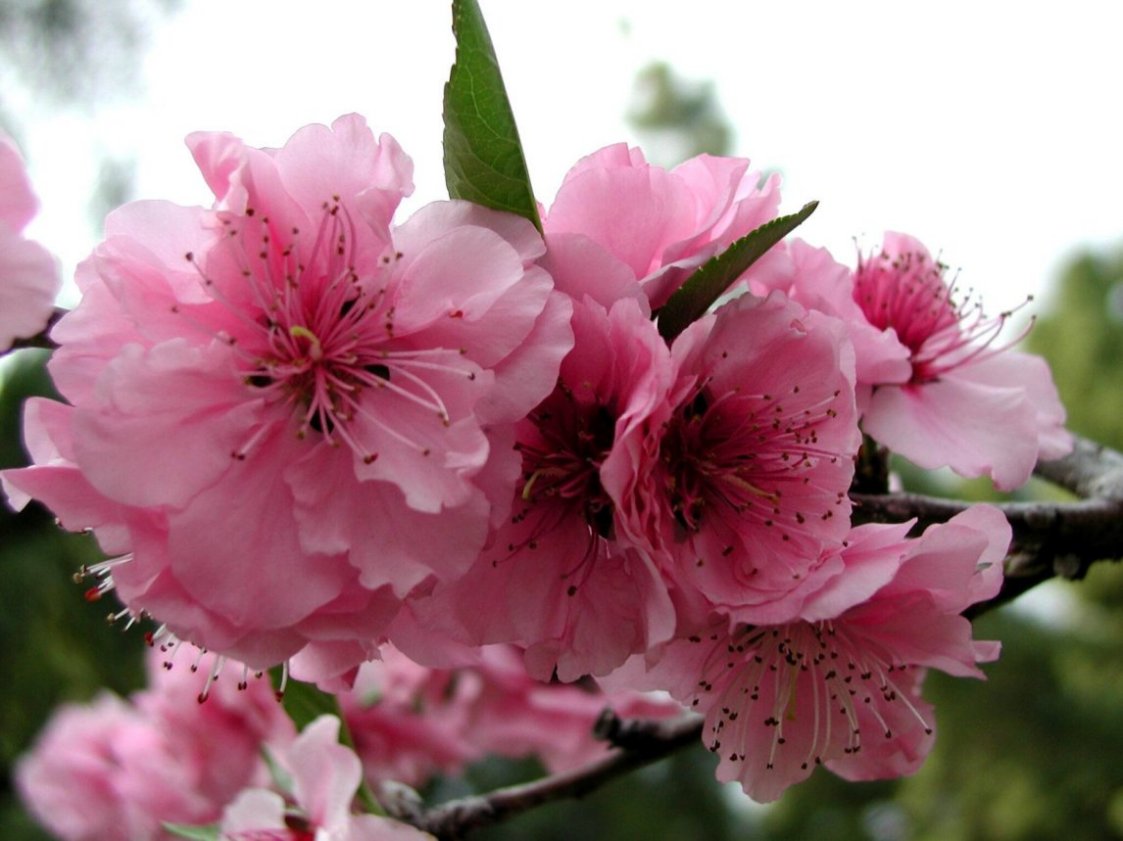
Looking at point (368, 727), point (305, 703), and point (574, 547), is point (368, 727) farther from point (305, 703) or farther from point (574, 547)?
point (574, 547)

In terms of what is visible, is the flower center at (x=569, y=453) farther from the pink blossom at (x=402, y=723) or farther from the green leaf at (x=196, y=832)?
the pink blossom at (x=402, y=723)

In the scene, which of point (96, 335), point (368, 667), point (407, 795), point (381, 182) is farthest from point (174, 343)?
point (368, 667)

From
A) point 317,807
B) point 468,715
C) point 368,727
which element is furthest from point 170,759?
point 317,807

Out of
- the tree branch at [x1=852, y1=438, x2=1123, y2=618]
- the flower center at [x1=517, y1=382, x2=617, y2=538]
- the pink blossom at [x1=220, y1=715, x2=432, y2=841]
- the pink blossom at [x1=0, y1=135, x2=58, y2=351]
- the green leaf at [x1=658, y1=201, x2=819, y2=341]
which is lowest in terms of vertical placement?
the pink blossom at [x1=220, y1=715, x2=432, y2=841]

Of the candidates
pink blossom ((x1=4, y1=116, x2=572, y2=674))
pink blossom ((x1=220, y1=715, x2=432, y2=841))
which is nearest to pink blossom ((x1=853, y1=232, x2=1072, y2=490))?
pink blossom ((x1=4, y1=116, x2=572, y2=674))

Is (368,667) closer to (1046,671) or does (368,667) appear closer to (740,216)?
(740,216)

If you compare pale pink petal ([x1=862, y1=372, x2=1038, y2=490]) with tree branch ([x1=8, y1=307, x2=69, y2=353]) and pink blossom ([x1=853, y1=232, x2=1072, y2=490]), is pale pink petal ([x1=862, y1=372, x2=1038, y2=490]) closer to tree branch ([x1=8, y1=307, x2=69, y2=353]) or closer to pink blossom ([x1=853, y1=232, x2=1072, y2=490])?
pink blossom ([x1=853, y1=232, x2=1072, y2=490])

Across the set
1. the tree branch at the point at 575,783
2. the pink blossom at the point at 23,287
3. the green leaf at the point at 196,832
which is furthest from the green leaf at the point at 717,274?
the green leaf at the point at 196,832
